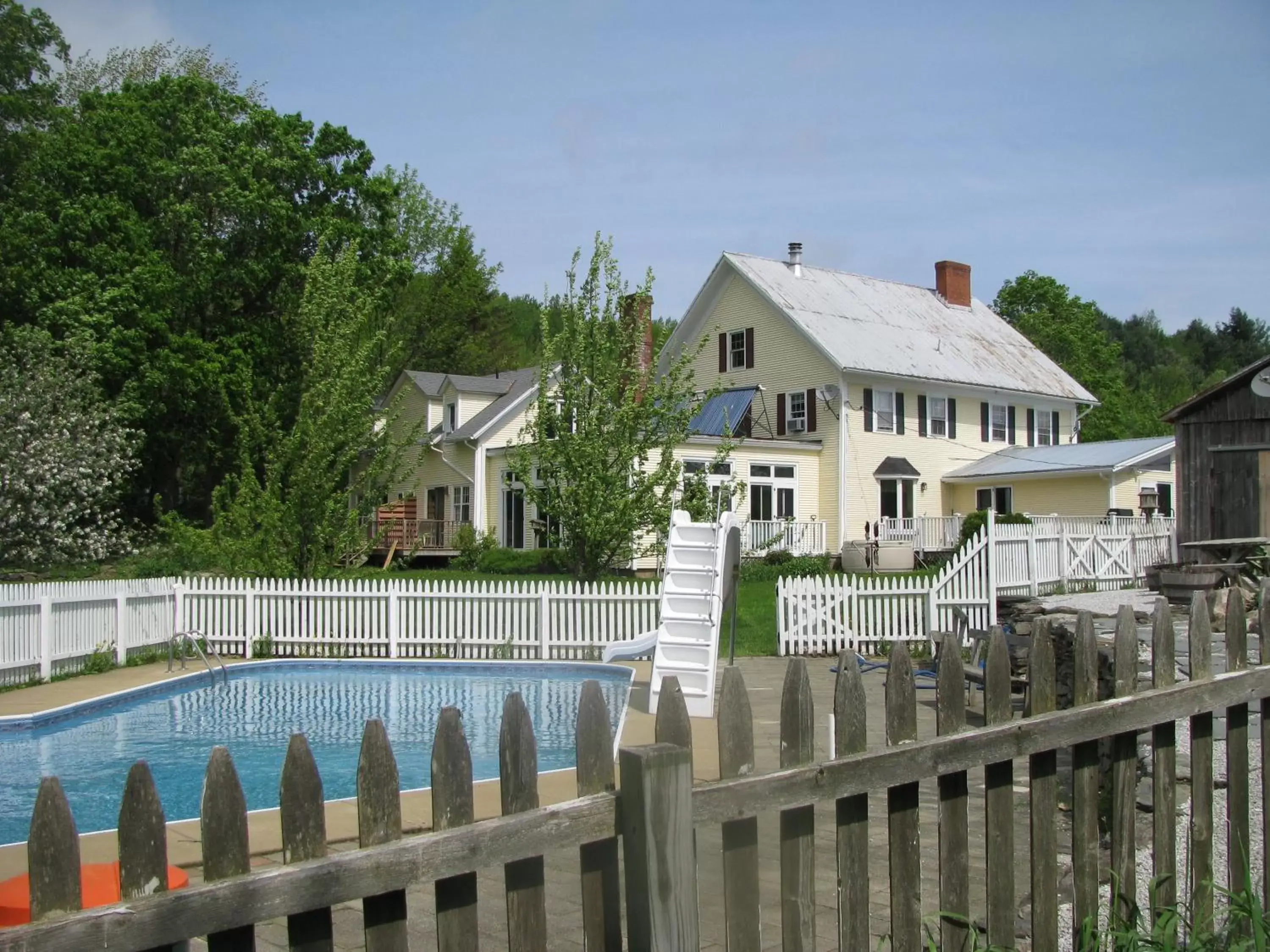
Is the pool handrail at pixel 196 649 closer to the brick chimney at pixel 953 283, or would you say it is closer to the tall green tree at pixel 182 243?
the tall green tree at pixel 182 243

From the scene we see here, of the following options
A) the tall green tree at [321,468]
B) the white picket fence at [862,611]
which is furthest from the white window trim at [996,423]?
the tall green tree at [321,468]

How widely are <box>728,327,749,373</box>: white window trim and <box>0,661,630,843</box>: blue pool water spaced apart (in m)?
22.9

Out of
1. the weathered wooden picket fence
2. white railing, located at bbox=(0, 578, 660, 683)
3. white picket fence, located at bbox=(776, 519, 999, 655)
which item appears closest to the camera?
the weathered wooden picket fence

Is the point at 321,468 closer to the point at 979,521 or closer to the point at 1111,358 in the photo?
the point at 979,521

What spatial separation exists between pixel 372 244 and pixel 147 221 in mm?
7032

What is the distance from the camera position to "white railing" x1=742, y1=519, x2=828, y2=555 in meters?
32.2

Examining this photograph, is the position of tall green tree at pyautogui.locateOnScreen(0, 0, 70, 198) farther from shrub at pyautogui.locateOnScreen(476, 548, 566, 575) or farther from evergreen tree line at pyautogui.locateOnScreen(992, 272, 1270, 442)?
evergreen tree line at pyautogui.locateOnScreen(992, 272, 1270, 442)

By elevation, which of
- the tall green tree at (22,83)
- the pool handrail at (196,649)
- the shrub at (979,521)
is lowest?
the pool handrail at (196,649)

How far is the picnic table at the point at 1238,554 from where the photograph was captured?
50.6ft

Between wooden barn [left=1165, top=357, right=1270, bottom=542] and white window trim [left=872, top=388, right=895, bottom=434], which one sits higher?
white window trim [left=872, top=388, right=895, bottom=434]

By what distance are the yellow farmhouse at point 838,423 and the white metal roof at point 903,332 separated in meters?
0.08

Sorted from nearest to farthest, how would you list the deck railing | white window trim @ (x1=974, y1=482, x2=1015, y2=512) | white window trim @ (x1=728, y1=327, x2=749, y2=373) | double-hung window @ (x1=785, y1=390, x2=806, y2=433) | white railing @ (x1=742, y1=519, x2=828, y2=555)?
white railing @ (x1=742, y1=519, x2=828, y2=555) < double-hung window @ (x1=785, y1=390, x2=806, y2=433) < white window trim @ (x1=974, y1=482, x2=1015, y2=512) < the deck railing < white window trim @ (x1=728, y1=327, x2=749, y2=373)

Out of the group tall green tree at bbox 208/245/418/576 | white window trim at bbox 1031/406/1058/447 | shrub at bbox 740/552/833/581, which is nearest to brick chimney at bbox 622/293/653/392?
tall green tree at bbox 208/245/418/576

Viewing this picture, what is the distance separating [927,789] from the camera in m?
7.88
